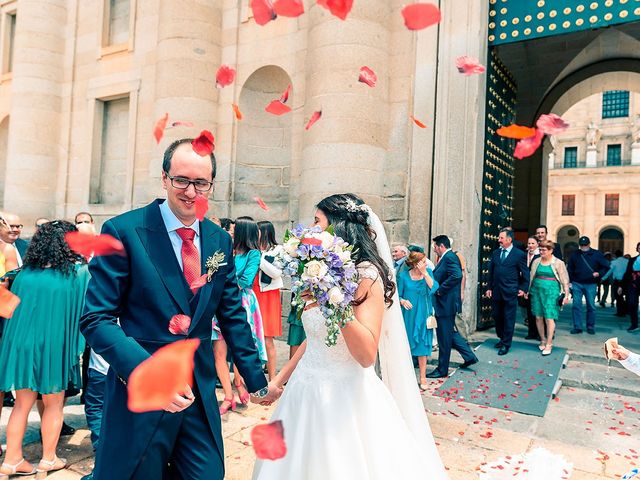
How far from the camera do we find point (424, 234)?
26.3 feet

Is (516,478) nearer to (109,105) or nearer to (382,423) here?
(382,423)

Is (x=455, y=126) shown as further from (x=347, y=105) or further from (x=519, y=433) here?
(x=519, y=433)

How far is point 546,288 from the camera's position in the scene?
25.5 ft

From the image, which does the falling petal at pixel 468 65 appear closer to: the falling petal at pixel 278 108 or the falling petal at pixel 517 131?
the falling petal at pixel 517 131

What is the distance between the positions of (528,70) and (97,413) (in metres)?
14.4

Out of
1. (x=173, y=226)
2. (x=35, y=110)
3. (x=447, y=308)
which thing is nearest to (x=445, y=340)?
(x=447, y=308)

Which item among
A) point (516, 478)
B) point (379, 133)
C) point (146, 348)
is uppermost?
point (379, 133)

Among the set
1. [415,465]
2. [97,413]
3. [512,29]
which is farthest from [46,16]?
[415,465]

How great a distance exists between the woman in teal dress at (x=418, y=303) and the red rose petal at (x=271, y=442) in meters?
3.98

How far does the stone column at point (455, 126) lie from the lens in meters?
7.82

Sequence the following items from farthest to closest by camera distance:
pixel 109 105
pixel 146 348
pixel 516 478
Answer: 1. pixel 109 105
2. pixel 516 478
3. pixel 146 348

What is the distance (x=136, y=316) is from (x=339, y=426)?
4.04ft

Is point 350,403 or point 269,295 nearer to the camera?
point 350,403

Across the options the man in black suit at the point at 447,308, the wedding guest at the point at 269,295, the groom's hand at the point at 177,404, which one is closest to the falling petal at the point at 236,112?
the wedding guest at the point at 269,295
